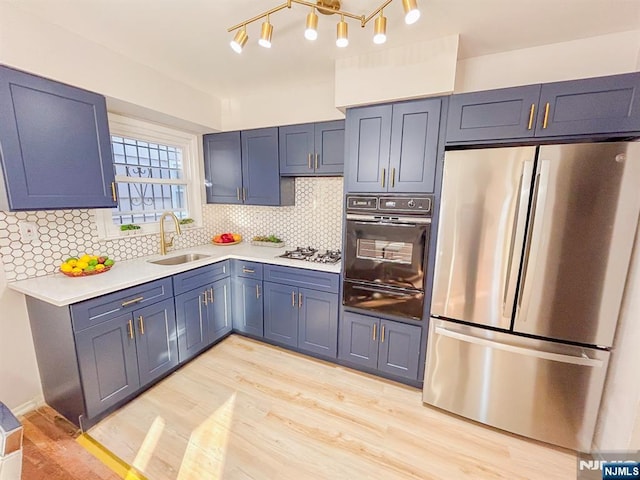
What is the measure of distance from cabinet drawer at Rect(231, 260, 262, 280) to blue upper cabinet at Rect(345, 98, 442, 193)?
1.19 metres

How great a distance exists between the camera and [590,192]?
58.4 inches

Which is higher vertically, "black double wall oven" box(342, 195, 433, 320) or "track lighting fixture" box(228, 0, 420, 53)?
"track lighting fixture" box(228, 0, 420, 53)

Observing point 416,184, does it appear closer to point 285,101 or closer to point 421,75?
point 421,75

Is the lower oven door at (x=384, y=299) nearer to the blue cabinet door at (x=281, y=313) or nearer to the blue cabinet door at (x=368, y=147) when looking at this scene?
the blue cabinet door at (x=281, y=313)

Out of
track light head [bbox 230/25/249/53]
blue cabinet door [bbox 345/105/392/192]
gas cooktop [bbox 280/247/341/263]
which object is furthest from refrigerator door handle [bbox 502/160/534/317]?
track light head [bbox 230/25/249/53]

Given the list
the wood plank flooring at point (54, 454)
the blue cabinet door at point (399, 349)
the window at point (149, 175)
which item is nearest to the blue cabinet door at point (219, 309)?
the window at point (149, 175)

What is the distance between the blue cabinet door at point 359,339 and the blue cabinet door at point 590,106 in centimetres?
175

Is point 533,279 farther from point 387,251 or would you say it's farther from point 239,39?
point 239,39

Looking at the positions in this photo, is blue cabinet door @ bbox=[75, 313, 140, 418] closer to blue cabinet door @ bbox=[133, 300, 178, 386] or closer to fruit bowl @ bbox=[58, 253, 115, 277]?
blue cabinet door @ bbox=[133, 300, 178, 386]

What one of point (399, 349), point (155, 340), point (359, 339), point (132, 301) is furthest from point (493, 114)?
point (155, 340)

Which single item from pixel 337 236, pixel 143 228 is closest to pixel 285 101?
pixel 337 236

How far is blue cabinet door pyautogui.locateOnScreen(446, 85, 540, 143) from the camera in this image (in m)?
1.63

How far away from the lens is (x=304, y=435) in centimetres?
177

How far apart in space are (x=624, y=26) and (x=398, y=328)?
2431 millimetres
